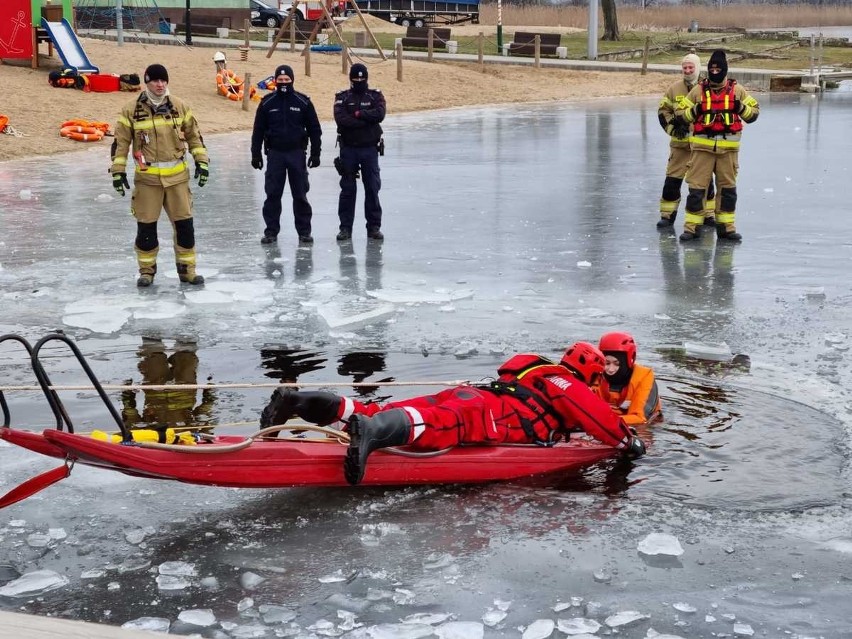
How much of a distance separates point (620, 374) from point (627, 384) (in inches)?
3.2

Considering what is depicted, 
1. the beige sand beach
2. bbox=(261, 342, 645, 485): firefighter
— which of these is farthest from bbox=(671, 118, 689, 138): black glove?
the beige sand beach

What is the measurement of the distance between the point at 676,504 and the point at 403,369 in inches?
105

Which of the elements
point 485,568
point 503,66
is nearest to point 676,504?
point 485,568

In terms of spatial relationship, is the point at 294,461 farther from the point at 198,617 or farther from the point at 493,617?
the point at 493,617

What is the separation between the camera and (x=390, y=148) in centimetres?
2142

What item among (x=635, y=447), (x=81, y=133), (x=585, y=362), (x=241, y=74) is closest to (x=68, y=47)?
(x=241, y=74)

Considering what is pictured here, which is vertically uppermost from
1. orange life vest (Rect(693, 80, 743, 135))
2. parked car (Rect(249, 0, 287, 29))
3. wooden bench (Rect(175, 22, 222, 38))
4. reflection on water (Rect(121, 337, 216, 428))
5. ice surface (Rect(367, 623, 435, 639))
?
parked car (Rect(249, 0, 287, 29))

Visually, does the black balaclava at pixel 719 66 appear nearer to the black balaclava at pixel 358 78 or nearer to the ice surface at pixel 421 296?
the black balaclava at pixel 358 78

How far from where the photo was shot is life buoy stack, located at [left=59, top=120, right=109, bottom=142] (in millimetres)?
21031

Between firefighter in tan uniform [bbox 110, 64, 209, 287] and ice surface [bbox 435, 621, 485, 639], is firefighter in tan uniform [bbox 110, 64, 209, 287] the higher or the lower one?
the higher one

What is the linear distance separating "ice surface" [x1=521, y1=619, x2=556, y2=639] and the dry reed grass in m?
61.0

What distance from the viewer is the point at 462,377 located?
7801 mm

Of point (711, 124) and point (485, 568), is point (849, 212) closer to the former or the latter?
point (711, 124)

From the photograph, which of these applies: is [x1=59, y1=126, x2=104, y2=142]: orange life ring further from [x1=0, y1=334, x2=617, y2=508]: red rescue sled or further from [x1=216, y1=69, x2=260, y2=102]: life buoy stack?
[x1=0, y1=334, x2=617, y2=508]: red rescue sled
